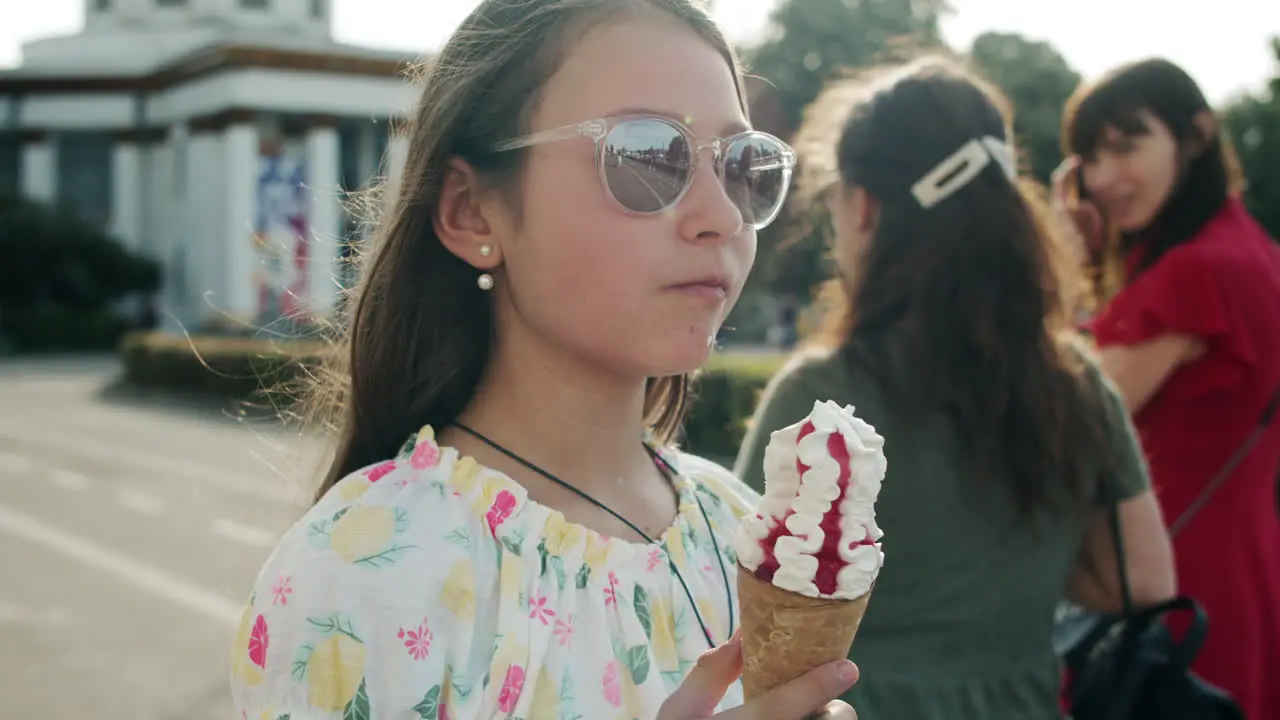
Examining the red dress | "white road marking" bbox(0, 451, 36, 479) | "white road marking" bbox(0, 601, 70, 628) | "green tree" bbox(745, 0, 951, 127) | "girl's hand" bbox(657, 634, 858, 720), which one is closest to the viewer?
A: "girl's hand" bbox(657, 634, 858, 720)

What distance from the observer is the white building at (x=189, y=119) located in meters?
42.7

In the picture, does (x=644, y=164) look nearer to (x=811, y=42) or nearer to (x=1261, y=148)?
(x=811, y=42)

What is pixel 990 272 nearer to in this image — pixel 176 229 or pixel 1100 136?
pixel 1100 136

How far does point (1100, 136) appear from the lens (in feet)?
10.4

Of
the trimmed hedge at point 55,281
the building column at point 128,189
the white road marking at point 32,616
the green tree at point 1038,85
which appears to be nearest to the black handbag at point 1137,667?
the white road marking at point 32,616

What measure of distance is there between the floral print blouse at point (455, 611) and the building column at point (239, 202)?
143 ft

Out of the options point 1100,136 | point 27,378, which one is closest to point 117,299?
point 27,378

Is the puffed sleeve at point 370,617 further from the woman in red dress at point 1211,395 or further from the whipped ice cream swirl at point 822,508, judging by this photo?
the woman in red dress at point 1211,395

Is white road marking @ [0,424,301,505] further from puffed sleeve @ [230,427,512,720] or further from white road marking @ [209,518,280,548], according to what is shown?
puffed sleeve @ [230,427,512,720]

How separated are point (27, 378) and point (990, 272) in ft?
99.7

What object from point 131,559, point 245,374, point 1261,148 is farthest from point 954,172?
point 1261,148

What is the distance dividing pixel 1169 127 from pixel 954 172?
43.1 inches

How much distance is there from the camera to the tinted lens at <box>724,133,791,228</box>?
158cm

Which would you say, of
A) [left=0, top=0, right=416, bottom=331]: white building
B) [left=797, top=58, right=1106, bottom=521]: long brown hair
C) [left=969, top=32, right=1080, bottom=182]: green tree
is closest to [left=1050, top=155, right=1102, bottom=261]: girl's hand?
[left=797, top=58, right=1106, bottom=521]: long brown hair
